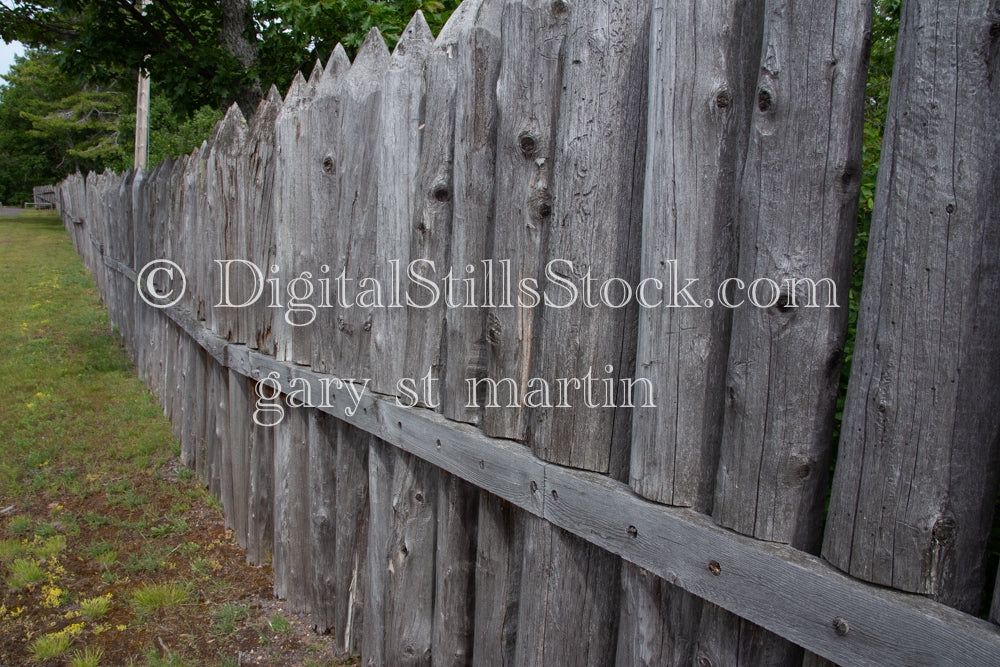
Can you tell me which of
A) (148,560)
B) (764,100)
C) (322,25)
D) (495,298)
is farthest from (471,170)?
(322,25)

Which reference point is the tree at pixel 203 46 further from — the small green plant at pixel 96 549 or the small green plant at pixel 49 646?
the small green plant at pixel 49 646

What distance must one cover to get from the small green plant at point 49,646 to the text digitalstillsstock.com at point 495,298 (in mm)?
1278

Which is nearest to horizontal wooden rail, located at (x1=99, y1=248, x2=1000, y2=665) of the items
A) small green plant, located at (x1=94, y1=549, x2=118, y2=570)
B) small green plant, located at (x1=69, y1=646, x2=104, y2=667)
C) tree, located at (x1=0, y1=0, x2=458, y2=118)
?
small green plant, located at (x1=69, y1=646, x2=104, y2=667)

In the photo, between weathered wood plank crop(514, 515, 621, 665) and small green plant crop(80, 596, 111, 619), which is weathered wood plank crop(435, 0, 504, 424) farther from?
small green plant crop(80, 596, 111, 619)

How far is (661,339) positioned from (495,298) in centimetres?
61

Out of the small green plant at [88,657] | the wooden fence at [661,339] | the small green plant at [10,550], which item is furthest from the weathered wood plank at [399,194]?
the small green plant at [10,550]

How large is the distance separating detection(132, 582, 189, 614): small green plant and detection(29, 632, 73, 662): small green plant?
0.34 meters

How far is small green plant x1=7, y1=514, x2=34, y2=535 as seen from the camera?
4.24 metres

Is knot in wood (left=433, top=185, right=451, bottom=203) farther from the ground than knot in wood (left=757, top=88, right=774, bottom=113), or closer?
closer

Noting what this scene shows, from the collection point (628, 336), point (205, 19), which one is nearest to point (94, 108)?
point (205, 19)

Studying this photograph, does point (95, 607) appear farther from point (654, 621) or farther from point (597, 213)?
point (597, 213)

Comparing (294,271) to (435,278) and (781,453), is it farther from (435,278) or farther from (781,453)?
(781,453)


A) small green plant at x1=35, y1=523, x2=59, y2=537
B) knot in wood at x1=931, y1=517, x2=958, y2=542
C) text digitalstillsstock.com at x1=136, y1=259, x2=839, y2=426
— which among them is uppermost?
text digitalstillsstock.com at x1=136, y1=259, x2=839, y2=426

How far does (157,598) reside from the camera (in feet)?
11.6
